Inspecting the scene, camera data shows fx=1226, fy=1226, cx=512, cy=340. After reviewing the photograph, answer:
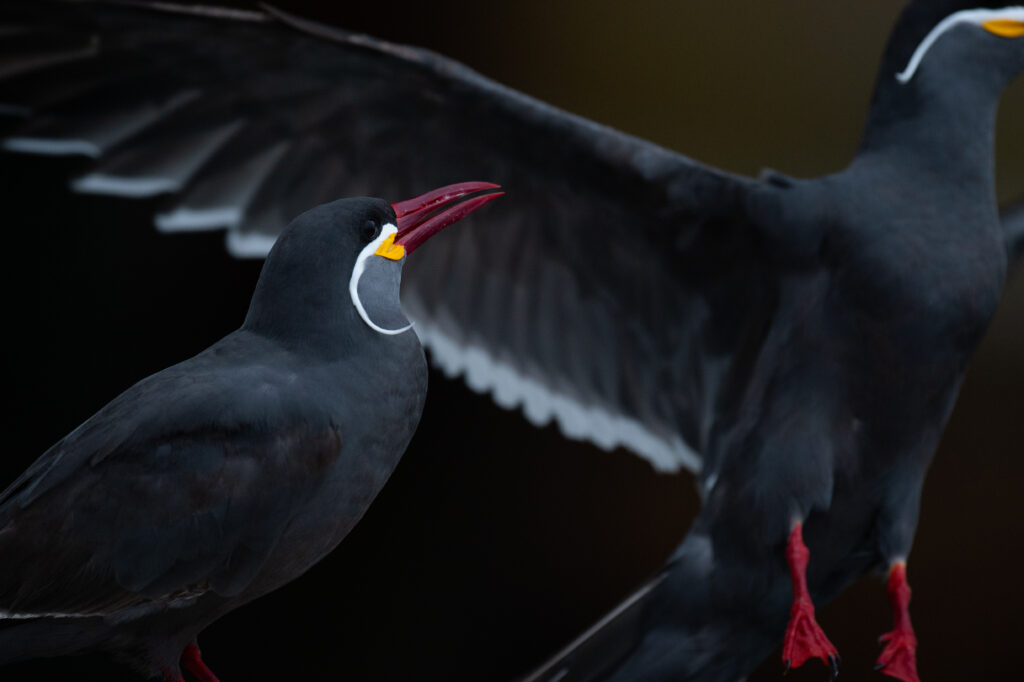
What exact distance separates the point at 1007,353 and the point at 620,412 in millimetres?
1125

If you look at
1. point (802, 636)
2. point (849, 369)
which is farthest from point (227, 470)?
point (849, 369)

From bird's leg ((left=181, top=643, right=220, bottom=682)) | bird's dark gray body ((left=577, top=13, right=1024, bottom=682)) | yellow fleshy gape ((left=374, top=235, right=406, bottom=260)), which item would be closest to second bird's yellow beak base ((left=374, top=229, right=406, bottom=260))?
yellow fleshy gape ((left=374, top=235, right=406, bottom=260))

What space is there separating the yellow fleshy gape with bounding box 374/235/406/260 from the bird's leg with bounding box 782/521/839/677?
504 millimetres

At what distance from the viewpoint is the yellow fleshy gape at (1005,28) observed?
4.16ft

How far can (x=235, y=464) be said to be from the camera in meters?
0.81

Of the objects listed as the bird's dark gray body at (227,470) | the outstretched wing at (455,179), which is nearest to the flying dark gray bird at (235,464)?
the bird's dark gray body at (227,470)

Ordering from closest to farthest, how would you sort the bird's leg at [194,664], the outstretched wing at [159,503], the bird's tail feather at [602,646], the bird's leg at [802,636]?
the outstretched wing at [159,503], the bird's leg at [194,664], the bird's leg at [802,636], the bird's tail feather at [602,646]

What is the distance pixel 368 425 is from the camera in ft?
2.68

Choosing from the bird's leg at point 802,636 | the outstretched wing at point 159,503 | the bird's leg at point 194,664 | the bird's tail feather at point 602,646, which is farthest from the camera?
the bird's tail feather at point 602,646

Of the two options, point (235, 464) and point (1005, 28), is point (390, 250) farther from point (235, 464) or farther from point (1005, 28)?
point (1005, 28)

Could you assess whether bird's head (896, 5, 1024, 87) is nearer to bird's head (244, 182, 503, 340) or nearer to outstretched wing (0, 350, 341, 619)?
bird's head (244, 182, 503, 340)

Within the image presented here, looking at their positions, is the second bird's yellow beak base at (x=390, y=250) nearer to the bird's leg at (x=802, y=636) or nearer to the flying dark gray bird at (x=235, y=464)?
the flying dark gray bird at (x=235, y=464)

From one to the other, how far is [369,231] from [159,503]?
225mm

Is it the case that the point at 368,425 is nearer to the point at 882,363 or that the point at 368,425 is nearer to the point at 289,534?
the point at 289,534
